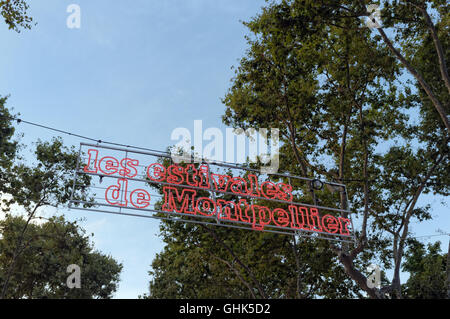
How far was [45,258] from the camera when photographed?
21.5m

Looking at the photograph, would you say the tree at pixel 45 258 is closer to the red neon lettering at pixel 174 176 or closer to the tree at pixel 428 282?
the red neon lettering at pixel 174 176

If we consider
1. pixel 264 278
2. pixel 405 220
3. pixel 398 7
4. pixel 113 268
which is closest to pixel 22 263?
pixel 113 268

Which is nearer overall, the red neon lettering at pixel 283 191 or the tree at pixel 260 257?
the red neon lettering at pixel 283 191

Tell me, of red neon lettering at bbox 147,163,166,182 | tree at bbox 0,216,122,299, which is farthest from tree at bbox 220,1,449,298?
tree at bbox 0,216,122,299

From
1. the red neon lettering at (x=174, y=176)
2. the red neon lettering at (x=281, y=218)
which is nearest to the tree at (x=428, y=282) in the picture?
the red neon lettering at (x=281, y=218)

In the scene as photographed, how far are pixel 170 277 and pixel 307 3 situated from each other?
16.7 meters

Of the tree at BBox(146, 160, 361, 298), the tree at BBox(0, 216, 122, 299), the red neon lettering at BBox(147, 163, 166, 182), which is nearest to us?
the red neon lettering at BBox(147, 163, 166, 182)

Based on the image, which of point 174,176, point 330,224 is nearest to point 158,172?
point 174,176

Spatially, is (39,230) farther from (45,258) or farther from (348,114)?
(348,114)

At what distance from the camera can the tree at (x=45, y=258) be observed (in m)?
21.1

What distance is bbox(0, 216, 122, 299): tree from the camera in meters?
21.1

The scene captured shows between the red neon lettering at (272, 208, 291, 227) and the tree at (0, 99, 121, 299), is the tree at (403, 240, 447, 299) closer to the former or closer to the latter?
the red neon lettering at (272, 208, 291, 227)

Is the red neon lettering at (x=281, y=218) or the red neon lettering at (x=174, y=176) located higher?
the red neon lettering at (x=174, y=176)
